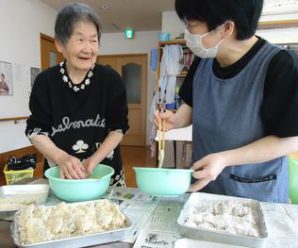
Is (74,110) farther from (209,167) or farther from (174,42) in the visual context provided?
(174,42)

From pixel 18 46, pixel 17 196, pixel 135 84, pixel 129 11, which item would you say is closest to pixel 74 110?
pixel 17 196

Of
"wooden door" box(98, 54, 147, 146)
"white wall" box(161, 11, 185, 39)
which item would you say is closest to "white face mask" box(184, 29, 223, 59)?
"white wall" box(161, 11, 185, 39)

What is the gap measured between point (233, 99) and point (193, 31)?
10.3 inches

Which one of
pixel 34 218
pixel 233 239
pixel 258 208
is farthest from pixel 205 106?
pixel 34 218

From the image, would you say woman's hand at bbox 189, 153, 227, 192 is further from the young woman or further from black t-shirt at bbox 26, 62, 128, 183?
black t-shirt at bbox 26, 62, 128, 183

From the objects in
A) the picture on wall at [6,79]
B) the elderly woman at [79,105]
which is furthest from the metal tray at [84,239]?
the picture on wall at [6,79]

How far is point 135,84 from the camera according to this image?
18.1 feet

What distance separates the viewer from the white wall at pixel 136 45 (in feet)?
17.3

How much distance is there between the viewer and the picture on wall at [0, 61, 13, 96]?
10.7ft

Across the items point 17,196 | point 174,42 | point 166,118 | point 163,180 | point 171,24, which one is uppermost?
point 171,24

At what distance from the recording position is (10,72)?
3.40m

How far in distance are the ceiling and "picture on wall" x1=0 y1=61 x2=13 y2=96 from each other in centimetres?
127

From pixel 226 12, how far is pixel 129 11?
3716 mm

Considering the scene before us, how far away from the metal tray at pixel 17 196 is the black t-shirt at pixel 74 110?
0.26m
